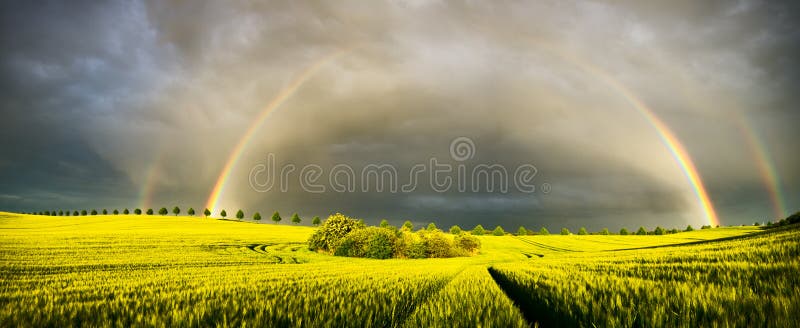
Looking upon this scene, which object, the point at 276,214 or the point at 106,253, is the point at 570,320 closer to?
the point at 106,253

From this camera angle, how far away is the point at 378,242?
5531cm

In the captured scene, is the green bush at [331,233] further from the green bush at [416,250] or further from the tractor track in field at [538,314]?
the tractor track in field at [538,314]

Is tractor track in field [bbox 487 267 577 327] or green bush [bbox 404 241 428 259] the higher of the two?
tractor track in field [bbox 487 267 577 327]

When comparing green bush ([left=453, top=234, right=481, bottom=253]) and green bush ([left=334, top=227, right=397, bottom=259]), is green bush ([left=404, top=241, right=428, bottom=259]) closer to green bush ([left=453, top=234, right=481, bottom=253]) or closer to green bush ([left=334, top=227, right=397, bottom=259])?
green bush ([left=334, top=227, right=397, bottom=259])

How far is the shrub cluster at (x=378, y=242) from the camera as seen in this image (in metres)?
55.5

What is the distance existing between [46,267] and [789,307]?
120ft

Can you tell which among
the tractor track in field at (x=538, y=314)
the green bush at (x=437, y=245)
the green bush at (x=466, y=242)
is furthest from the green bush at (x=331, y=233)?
the tractor track in field at (x=538, y=314)

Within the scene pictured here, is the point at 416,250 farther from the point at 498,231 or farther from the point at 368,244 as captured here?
the point at 498,231

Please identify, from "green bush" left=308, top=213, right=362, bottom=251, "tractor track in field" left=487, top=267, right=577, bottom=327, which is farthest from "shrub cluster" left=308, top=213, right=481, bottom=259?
"tractor track in field" left=487, top=267, right=577, bottom=327

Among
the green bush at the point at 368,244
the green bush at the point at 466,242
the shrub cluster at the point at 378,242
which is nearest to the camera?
the green bush at the point at 368,244

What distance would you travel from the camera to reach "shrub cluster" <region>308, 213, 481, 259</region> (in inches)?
2184

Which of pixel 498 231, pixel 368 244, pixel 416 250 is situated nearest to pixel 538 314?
pixel 368 244

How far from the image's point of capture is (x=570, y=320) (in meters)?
5.58

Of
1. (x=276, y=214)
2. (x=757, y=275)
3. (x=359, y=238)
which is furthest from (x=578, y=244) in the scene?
(x=276, y=214)
